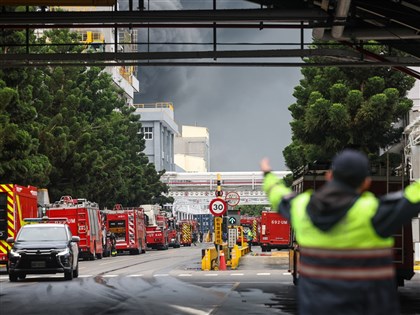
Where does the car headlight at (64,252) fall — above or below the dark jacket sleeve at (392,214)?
below

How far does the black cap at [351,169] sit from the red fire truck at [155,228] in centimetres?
7238

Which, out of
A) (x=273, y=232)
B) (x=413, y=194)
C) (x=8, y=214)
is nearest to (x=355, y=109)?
(x=273, y=232)

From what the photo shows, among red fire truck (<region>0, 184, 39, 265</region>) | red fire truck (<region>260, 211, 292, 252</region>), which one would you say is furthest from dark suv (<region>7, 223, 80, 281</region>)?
red fire truck (<region>260, 211, 292, 252</region>)

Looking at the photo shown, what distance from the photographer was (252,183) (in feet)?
456

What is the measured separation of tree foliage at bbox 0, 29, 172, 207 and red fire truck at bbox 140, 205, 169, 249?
3328 millimetres

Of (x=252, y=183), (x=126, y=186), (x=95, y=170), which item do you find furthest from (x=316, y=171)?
(x=252, y=183)

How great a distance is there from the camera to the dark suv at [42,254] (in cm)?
2873

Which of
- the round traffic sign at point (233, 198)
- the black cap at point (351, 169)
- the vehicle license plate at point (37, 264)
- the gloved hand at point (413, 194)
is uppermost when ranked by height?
the round traffic sign at point (233, 198)

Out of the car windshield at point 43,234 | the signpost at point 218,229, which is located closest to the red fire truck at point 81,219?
the signpost at point 218,229

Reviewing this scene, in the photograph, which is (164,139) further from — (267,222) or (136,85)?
(267,222)

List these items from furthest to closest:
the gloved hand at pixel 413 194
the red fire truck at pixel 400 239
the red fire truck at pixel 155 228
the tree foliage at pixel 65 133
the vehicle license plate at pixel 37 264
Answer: the red fire truck at pixel 155 228 → the tree foliage at pixel 65 133 → the vehicle license plate at pixel 37 264 → the red fire truck at pixel 400 239 → the gloved hand at pixel 413 194

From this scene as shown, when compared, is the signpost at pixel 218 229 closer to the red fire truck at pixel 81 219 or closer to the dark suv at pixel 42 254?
the dark suv at pixel 42 254

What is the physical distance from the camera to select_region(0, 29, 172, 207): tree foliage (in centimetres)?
4816

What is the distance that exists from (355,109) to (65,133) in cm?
2145
